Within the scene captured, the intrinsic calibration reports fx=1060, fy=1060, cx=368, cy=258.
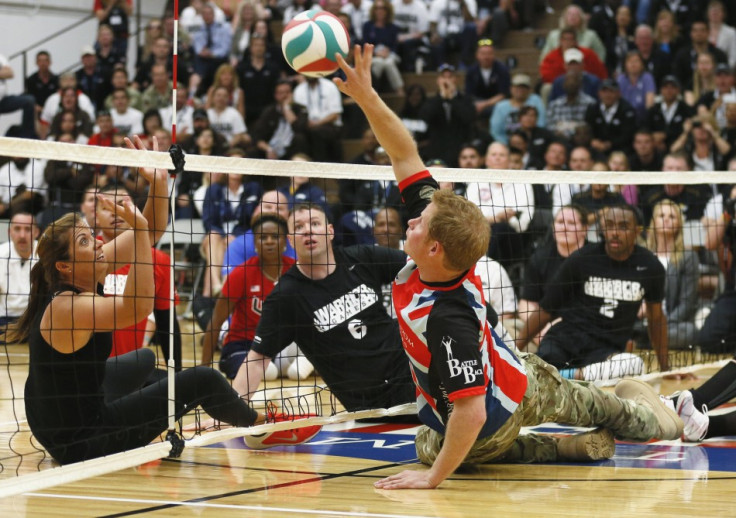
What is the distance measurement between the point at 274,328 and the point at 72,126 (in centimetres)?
1048

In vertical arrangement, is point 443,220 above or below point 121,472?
above

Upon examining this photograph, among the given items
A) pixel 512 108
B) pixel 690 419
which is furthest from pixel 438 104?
pixel 690 419

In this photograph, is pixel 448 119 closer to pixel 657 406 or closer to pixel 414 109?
pixel 414 109

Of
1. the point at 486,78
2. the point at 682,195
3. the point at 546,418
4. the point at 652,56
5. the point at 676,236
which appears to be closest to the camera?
the point at 546,418

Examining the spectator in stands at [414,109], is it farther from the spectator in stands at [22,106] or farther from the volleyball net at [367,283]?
the spectator in stands at [22,106]

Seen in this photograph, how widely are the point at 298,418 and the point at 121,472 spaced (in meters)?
1.15

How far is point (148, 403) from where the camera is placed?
16.2 ft

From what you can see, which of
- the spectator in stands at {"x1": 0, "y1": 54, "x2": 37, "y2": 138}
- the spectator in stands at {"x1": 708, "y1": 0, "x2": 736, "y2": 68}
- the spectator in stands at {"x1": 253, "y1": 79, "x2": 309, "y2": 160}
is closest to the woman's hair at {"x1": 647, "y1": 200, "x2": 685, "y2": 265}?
the spectator in stands at {"x1": 708, "y1": 0, "x2": 736, "y2": 68}

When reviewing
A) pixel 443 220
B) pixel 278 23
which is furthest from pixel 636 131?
pixel 443 220

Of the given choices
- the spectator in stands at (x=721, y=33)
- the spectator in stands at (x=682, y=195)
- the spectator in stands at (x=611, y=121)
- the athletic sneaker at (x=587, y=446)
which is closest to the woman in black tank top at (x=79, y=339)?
the athletic sneaker at (x=587, y=446)

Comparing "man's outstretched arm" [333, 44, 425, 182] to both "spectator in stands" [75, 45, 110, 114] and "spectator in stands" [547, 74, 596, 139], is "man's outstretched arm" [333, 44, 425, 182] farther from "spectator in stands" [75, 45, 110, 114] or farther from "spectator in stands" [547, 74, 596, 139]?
"spectator in stands" [75, 45, 110, 114]

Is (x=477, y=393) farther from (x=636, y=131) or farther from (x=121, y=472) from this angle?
(x=636, y=131)

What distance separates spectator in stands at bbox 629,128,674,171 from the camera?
12008 mm

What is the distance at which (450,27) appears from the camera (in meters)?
15.9
